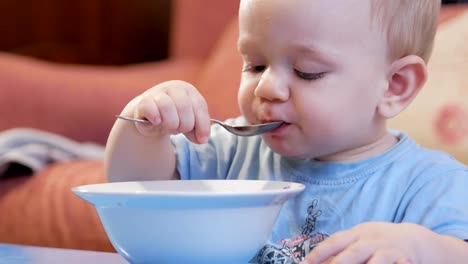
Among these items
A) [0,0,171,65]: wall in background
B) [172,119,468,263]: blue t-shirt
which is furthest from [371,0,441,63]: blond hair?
[0,0,171,65]: wall in background

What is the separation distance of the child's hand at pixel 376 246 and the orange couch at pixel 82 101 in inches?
25.5

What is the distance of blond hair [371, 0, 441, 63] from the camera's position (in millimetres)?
920

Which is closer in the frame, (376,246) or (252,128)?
(376,246)

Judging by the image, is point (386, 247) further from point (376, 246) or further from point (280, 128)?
point (280, 128)

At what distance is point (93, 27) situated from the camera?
3223mm

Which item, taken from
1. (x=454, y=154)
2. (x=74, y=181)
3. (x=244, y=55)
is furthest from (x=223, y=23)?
(x=244, y=55)

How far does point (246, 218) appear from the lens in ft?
2.16

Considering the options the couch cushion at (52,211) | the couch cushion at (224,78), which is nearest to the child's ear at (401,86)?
the couch cushion at (52,211)

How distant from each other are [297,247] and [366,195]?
0.12 m

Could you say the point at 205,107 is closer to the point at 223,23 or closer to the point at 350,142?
the point at 350,142

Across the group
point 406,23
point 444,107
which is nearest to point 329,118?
point 406,23

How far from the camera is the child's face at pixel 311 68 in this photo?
888mm

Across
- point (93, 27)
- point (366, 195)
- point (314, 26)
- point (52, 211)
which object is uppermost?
point (314, 26)

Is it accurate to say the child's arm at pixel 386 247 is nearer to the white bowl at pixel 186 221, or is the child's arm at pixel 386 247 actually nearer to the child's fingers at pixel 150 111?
the white bowl at pixel 186 221
